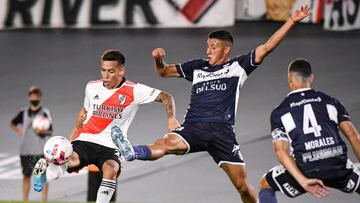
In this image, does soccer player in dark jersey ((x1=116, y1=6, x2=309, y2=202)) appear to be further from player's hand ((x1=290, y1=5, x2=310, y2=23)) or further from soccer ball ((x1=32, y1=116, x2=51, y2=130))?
soccer ball ((x1=32, y1=116, x2=51, y2=130))

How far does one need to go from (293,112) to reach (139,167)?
788 cm

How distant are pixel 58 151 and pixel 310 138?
2808 mm

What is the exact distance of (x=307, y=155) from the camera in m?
10.6

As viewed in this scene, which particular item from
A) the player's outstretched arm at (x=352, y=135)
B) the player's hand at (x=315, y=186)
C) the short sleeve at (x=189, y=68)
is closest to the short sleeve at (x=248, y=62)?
the short sleeve at (x=189, y=68)

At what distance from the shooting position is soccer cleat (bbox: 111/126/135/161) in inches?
471

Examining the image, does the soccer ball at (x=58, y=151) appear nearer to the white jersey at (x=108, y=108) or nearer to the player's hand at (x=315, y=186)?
the white jersey at (x=108, y=108)

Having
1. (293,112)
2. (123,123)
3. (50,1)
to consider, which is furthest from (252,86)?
(293,112)

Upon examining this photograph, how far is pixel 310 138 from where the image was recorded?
10586 mm

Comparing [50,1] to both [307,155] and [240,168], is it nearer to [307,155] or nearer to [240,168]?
[240,168]

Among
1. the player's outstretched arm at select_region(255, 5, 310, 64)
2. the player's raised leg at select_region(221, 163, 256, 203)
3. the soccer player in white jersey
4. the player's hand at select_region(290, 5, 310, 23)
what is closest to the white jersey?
the soccer player in white jersey

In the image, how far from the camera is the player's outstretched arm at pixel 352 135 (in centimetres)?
1046

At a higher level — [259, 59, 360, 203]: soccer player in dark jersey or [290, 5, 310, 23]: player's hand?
[290, 5, 310, 23]: player's hand

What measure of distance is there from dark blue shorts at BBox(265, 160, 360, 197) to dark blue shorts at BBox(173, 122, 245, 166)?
1816mm

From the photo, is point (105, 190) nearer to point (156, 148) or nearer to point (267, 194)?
point (156, 148)
